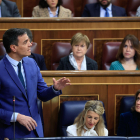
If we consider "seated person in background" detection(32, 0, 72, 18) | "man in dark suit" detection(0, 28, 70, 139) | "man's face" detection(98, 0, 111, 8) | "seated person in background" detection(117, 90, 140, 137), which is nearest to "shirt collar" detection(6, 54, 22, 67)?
"man in dark suit" detection(0, 28, 70, 139)

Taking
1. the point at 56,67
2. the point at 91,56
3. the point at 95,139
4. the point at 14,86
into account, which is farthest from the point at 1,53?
the point at 95,139

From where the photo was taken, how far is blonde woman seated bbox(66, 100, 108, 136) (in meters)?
0.78

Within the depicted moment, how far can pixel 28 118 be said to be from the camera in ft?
1.89

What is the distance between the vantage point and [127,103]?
849 mm

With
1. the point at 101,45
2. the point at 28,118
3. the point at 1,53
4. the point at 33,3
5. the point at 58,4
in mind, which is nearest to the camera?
the point at 28,118

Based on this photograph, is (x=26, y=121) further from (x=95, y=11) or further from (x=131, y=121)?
(x=95, y=11)

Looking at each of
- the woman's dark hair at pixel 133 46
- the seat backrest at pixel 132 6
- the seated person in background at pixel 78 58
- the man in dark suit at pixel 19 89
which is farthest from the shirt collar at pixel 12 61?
the seat backrest at pixel 132 6

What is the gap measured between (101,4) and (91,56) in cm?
35

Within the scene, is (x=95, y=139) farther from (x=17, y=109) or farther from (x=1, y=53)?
(x=1, y=53)

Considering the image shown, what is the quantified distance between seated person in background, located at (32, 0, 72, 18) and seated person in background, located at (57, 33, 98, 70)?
0.31 meters

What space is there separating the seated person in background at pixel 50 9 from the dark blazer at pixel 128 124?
71cm

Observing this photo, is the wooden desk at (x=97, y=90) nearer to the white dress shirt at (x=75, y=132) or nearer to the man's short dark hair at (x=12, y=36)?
the white dress shirt at (x=75, y=132)

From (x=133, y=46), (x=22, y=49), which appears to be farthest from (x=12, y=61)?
(x=133, y=46)

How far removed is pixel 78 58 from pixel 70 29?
20 centimetres
